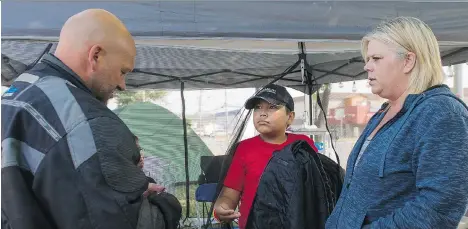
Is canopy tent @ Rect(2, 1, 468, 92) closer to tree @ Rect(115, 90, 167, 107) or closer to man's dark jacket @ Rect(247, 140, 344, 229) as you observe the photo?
man's dark jacket @ Rect(247, 140, 344, 229)

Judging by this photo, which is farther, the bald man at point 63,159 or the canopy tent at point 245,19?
the canopy tent at point 245,19

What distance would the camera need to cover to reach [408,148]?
1.41 metres

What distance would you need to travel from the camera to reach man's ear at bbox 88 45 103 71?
123cm

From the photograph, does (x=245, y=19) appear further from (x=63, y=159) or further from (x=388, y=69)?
(x=63, y=159)

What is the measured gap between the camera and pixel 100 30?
4.11 feet

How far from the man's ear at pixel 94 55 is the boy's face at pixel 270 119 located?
5.35ft

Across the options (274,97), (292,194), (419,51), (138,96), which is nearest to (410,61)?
(419,51)

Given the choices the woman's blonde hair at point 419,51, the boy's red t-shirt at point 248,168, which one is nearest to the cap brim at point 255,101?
the boy's red t-shirt at point 248,168

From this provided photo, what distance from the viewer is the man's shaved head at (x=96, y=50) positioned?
1229mm

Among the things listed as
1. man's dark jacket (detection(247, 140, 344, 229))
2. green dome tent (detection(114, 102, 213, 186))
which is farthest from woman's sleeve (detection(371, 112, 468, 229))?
green dome tent (detection(114, 102, 213, 186))

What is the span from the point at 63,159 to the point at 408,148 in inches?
42.5

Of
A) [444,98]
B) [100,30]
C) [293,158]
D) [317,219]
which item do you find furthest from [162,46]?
[444,98]

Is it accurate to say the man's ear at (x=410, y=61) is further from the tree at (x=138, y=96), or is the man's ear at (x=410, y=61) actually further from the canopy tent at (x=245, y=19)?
the tree at (x=138, y=96)

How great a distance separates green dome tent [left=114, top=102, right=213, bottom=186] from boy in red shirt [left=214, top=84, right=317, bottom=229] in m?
2.32
